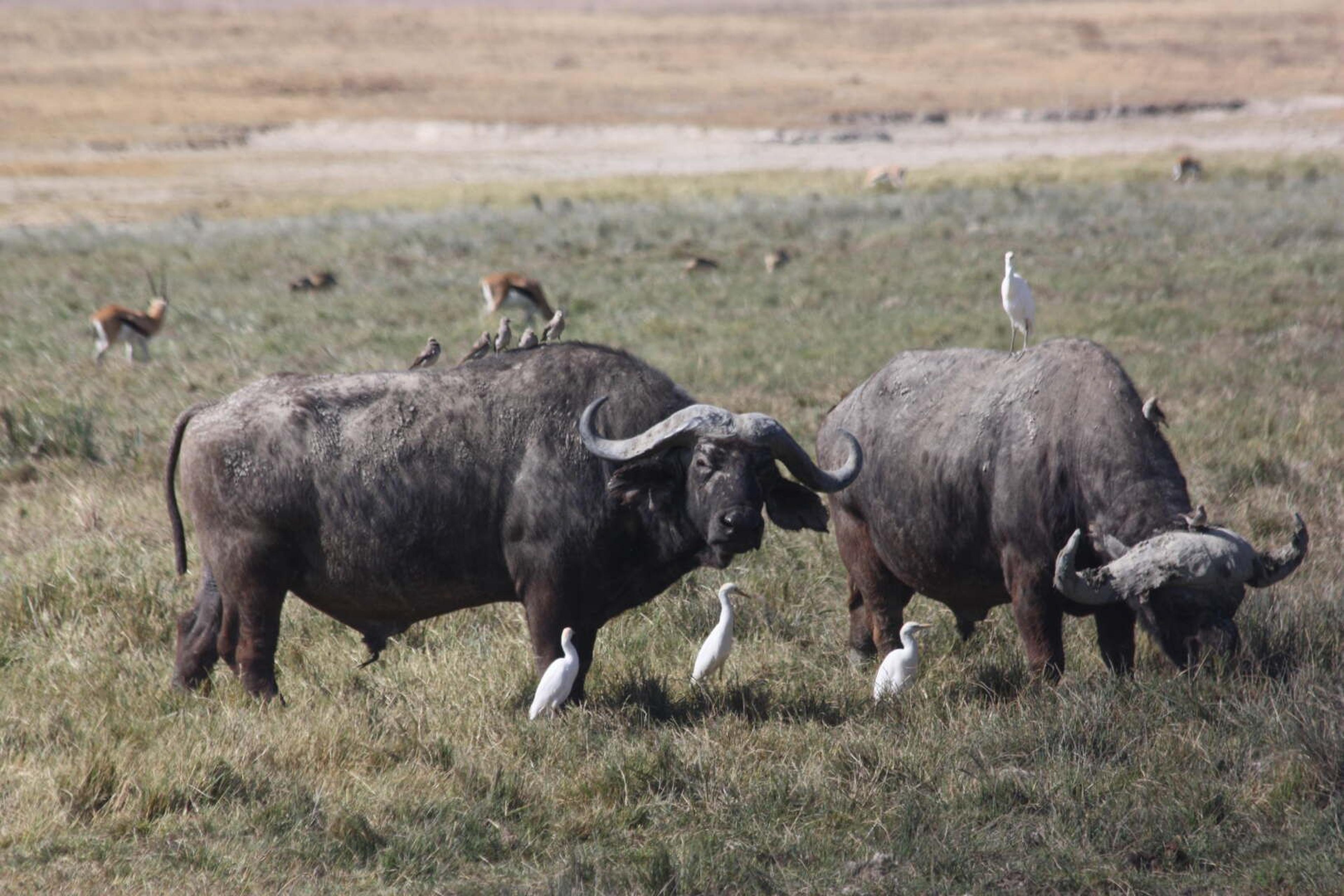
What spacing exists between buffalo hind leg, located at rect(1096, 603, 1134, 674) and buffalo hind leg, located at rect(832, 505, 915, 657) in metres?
1.15

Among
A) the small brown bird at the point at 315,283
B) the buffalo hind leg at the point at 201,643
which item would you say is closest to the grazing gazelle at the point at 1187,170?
the small brown bird at the point at 315,283

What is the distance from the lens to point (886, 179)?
149 ft

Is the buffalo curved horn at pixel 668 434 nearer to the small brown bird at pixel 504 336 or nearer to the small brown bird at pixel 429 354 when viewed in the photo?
the small brown bird at pixel 429 354

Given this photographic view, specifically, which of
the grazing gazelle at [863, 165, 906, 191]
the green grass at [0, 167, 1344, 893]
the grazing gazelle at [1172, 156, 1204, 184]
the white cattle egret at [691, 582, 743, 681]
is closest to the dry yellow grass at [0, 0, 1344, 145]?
the grazing gazelle at [863, 165, 906, 191]

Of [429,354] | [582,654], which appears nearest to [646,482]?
[582,654]

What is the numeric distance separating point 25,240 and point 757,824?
91.6ft

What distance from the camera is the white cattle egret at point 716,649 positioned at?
6.84 m

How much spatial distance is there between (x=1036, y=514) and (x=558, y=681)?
2.19 metres

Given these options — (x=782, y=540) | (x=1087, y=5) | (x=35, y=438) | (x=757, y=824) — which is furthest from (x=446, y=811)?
(x=1087, y=5)

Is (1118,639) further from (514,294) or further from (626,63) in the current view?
(626,63)

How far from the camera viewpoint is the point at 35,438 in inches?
461

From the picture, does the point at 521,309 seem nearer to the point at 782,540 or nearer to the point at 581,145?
the point at 782,540

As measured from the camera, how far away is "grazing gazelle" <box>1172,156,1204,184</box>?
134 feet

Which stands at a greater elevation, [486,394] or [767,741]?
[486,394]
